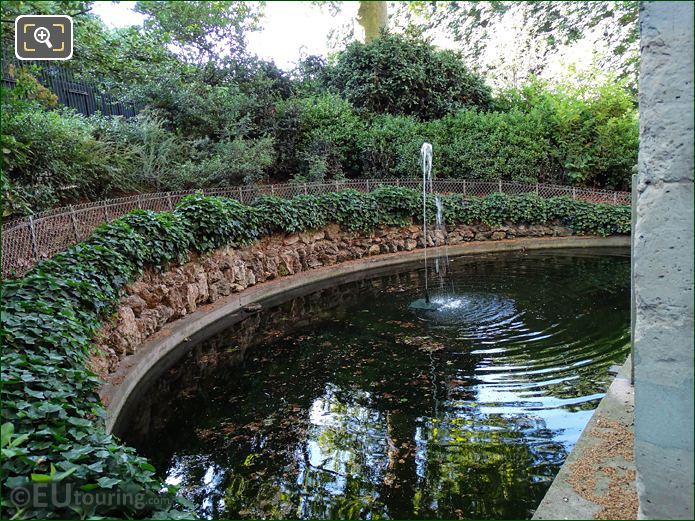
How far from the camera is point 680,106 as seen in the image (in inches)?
76.4

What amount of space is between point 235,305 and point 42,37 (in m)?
5.31

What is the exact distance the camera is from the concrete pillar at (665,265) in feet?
6.36

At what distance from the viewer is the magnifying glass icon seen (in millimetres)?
4020

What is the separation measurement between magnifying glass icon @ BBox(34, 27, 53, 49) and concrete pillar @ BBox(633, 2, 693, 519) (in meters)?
4.34

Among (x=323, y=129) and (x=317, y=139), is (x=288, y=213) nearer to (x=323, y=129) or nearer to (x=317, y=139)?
(x=317, y=139)

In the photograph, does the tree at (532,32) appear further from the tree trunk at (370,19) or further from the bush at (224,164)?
the bush at (224,164)

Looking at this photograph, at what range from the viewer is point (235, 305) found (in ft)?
28.4

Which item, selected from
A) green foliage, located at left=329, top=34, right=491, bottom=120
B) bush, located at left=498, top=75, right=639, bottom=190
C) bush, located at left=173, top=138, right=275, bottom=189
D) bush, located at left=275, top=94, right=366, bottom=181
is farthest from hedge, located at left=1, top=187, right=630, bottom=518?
bush, located at left=498, top=75, right=639, bottom=190

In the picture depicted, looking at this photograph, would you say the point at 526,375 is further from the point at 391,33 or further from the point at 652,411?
the point at 391,33

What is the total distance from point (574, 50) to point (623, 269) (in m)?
11.2

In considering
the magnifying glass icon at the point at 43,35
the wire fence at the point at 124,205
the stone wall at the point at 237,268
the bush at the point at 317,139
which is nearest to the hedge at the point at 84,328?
the stone wall at the point at 237,268

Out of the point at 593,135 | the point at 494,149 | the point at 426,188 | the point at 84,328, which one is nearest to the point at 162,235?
the point at 84,328

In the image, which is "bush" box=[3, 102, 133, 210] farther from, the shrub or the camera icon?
the shrub

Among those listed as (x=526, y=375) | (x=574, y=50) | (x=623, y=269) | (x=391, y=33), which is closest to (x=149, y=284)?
(x=526, y=375)
